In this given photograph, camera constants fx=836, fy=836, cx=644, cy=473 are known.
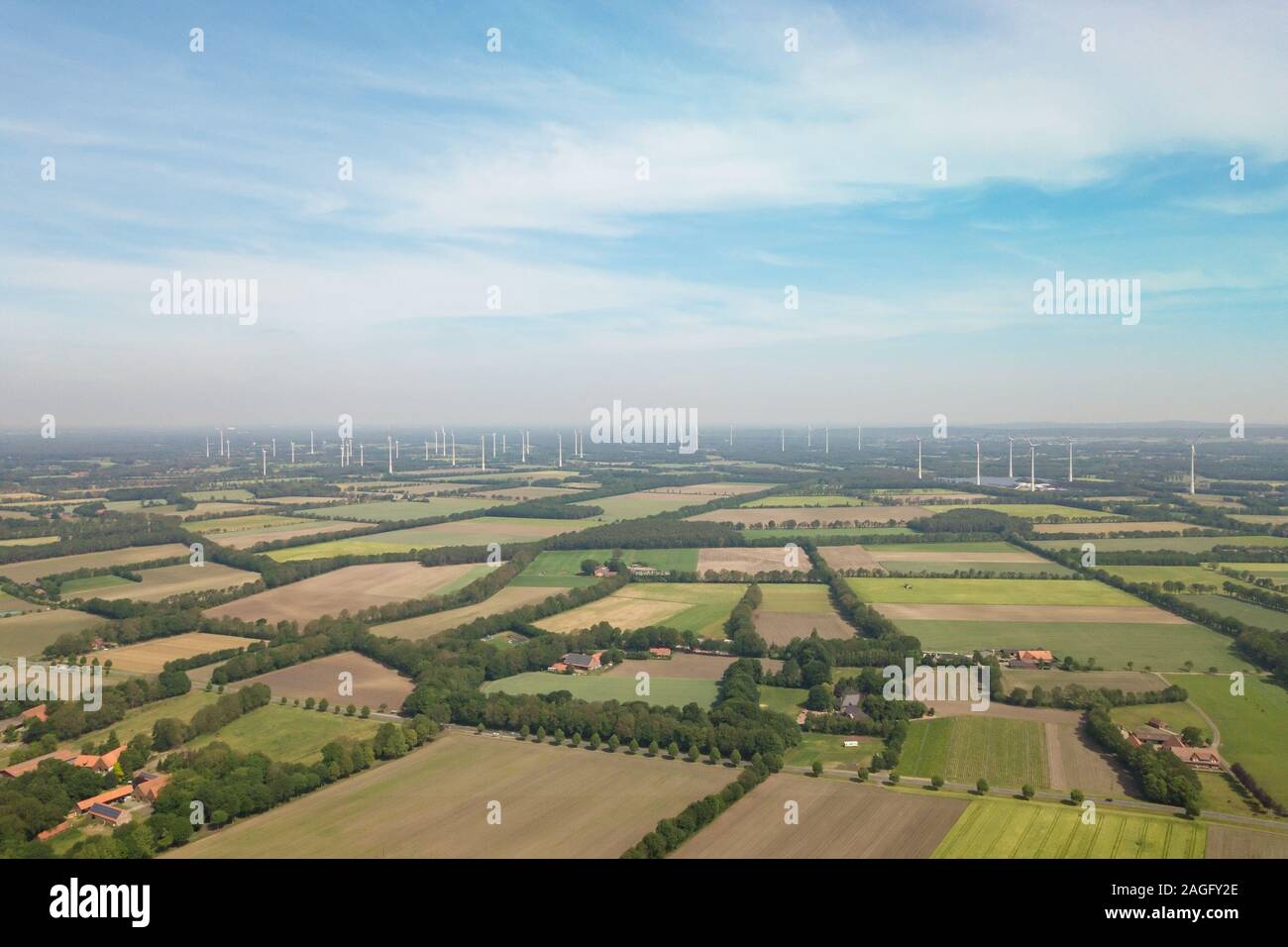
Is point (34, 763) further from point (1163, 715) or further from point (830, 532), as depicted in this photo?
point (830, 532)

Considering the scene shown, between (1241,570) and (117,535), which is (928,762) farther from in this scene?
(117,535)

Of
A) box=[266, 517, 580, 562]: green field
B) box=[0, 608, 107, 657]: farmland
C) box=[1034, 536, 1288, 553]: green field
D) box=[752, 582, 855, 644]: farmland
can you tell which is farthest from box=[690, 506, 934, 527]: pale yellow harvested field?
box=[0, 608, 107, 657]: farmland

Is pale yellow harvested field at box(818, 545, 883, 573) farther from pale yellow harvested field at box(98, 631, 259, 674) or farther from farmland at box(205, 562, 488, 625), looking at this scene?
pale yellow harvested field at box(98, 631, 259, 674)

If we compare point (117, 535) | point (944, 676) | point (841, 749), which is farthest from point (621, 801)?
point (117, 535)

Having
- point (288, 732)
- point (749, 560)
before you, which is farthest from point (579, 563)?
point (288, 732)
